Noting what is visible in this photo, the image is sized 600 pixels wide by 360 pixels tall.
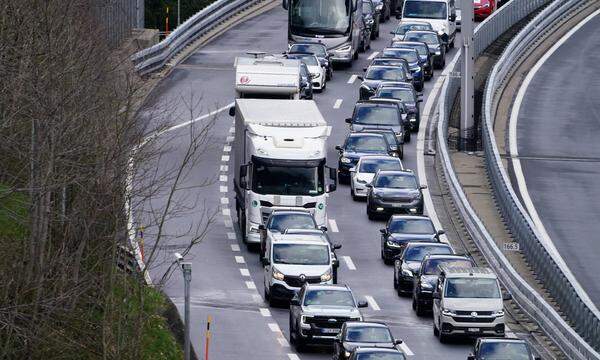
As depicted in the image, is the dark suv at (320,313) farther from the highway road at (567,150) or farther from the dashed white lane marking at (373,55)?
the dashed white lane marking at (373,55)

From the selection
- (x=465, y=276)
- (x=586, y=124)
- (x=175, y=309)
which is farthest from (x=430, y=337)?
(x=586, y=124)

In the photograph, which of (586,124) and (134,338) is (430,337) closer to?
(134,338)

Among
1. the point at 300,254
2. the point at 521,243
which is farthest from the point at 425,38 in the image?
the point at 300,254

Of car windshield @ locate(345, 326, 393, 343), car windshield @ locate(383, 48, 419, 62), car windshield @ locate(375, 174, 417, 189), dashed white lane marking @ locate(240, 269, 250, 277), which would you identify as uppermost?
car windshield @ locate(383, 48, 419, 62)

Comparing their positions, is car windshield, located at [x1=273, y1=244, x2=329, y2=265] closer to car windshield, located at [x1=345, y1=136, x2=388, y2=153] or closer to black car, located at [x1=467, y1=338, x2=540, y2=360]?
black car, located at [x1=467, y1=338, x2=540, y2=360]

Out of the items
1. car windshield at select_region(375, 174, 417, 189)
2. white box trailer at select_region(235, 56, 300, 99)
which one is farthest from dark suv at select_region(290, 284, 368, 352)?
white box trailer at select_region(235, 56, 300, 99)

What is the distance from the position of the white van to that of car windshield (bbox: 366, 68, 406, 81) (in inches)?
527

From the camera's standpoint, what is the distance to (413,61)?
78.6 metres

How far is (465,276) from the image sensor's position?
4591 centimetres

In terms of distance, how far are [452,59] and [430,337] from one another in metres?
41.3

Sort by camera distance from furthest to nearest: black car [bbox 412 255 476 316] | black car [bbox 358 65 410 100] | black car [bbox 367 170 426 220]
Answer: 1. black car [bbox 358 65 410 100]
2. black car [bbox 367 170 426 220]
3. black car [bbox 412 255 476 316]

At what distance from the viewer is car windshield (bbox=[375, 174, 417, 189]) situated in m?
57.8

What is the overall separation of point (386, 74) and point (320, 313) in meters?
31.5

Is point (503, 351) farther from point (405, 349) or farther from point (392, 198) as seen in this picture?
point (392, 198)
